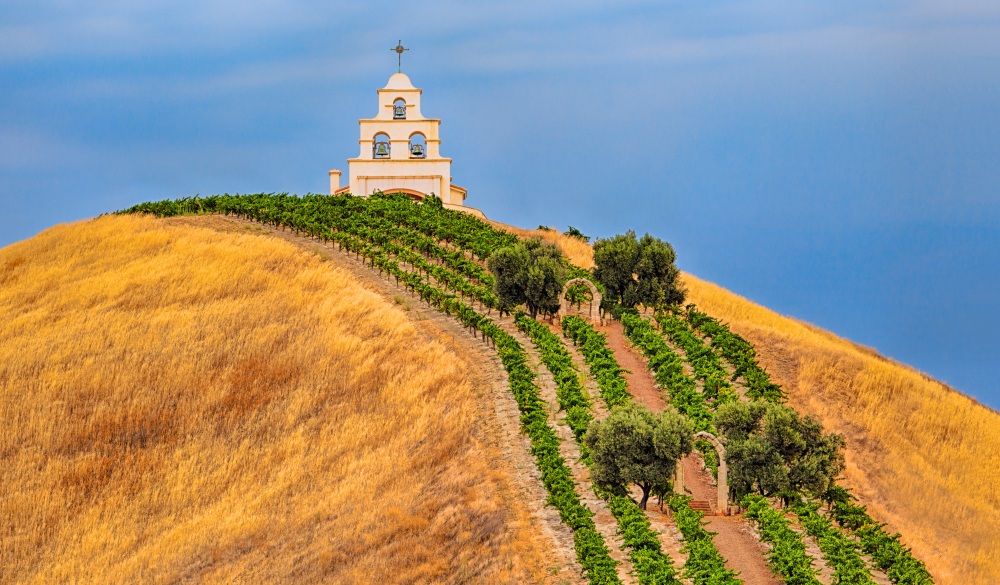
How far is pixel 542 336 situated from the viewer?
47875 millimetres

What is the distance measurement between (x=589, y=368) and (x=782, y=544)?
14.1 m

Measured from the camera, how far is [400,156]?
7550 cm

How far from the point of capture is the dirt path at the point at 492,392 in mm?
33062

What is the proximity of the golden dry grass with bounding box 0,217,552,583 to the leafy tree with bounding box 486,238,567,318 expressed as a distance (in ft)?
14.1

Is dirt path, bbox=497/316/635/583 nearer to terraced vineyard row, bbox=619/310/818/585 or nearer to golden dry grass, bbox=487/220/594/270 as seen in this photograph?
terraced vineyard row, bbox=619/310/818/585

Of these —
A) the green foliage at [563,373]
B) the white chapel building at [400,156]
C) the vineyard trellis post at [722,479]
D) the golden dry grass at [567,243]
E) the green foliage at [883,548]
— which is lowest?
the green foliage at [883,548]

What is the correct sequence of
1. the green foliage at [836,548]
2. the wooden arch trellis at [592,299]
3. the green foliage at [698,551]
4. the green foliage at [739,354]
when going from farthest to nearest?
the wooden arch trellis at [592,299] → the green foliage at [739,354] → the green foliage at [836,548] → the green foliage at [698,551]

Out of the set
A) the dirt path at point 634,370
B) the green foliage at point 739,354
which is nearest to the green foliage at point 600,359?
the dirt path at point 634,370

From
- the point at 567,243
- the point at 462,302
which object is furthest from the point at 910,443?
the point at 567,243

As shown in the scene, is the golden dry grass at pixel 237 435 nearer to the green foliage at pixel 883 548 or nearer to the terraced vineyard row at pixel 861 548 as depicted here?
the terraced vineyard row at pixel 861 548

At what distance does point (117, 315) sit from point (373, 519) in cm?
2121

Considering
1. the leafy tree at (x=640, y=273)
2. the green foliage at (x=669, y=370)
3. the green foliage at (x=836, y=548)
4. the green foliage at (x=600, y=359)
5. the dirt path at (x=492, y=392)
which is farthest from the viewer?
the leafy tree at (x=640, y=273)

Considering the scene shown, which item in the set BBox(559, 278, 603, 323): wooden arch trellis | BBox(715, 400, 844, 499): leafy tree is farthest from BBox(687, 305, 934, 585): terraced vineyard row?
BBox(559, 278, 603, 323): wooden arch trellis

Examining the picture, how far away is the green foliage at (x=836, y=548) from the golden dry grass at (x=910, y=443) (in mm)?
3583
